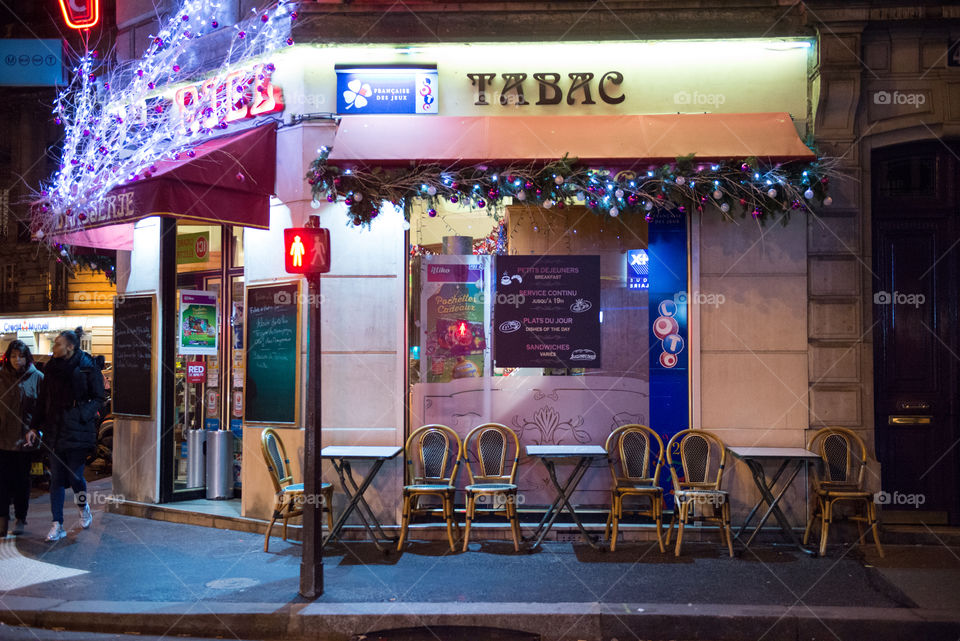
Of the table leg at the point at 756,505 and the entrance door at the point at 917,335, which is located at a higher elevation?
the entrance door at the point at 917,335

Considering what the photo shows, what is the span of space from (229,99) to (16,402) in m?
3.99

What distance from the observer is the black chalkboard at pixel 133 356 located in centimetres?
960

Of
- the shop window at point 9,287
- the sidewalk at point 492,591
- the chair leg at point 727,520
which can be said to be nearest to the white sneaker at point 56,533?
the sidewalk at point 492,591

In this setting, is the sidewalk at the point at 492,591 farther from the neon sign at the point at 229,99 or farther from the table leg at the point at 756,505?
the neon sign at the point at 229,99

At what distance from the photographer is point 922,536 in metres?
7.70

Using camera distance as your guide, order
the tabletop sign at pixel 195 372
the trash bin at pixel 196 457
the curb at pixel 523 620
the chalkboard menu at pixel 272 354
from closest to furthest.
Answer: the curb at pixel 523 620, the chalkboard menu at pixel 272 354, the trash bin at pixel 196 457, the tabletop sign at pixel 195 372

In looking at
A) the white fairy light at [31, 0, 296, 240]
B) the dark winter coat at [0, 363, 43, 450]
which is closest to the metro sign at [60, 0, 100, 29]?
the white fairy light at [31, 0, 296, 240]

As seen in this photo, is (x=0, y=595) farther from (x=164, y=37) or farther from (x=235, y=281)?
(x=164, y=37)

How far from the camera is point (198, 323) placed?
9750 millimetres

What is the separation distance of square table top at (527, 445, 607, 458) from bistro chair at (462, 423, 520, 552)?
31 centimetres

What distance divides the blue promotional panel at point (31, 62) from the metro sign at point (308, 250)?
710cm

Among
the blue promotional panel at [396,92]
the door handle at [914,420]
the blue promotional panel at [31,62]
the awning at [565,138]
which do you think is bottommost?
the door handle at [914,420]

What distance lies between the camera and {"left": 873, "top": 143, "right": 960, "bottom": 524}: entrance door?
7.96 m

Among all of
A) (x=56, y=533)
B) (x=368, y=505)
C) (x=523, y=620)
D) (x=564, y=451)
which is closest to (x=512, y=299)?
(x=564, y=451)
